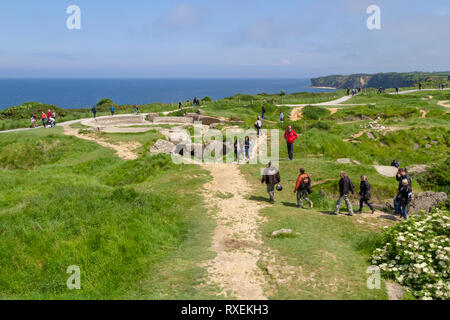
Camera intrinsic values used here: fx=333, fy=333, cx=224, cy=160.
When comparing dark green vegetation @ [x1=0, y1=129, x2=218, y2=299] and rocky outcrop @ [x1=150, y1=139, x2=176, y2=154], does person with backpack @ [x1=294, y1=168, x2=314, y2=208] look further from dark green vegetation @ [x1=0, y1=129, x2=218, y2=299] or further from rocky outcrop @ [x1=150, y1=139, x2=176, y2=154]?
rocky outcrop @ [x1=150, y1=139, x2=176, y2=154]

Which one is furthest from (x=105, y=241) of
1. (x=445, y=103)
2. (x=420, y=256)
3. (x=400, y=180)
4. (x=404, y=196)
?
(x=445, y=103)

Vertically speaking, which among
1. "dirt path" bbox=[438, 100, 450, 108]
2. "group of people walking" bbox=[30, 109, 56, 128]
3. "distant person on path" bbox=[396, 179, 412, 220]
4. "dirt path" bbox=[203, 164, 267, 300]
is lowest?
"dirt path" bbox=[203, 164, 267, 300]

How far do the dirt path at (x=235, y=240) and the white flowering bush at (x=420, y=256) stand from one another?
3666 mm

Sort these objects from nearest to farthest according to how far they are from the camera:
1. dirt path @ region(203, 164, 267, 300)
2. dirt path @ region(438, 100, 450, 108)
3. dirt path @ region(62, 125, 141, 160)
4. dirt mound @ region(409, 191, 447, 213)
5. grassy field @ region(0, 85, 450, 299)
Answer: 1. dirt path @ region(203, 164, 267, 300)
2. grassy field @ region(0, 85, 450, 299)
3. dirt mound @ region(409, 191, 447, 213)
4. dirt path @ region(62, 125, 141, 160)
5. dirt path @ region(438, 100, 450, 108)

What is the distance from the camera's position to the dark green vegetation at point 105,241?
886 cm

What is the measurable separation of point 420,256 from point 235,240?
5.53 m

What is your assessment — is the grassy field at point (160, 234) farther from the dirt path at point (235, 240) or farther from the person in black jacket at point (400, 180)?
the person in black jacket at point (400, 180)

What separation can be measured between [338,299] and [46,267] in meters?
8.01

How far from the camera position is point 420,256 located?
8.67 metres

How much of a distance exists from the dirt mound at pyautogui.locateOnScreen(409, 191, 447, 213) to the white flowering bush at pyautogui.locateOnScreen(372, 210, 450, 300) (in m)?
4.85

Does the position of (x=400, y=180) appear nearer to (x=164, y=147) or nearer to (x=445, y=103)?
(x=164, y=147)

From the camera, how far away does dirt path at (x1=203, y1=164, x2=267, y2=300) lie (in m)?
8.63

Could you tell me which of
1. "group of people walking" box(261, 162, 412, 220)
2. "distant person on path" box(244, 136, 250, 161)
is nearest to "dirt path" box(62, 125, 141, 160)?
"distant person on path" box(244, 136, 250, 161)

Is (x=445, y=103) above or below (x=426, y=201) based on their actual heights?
above
